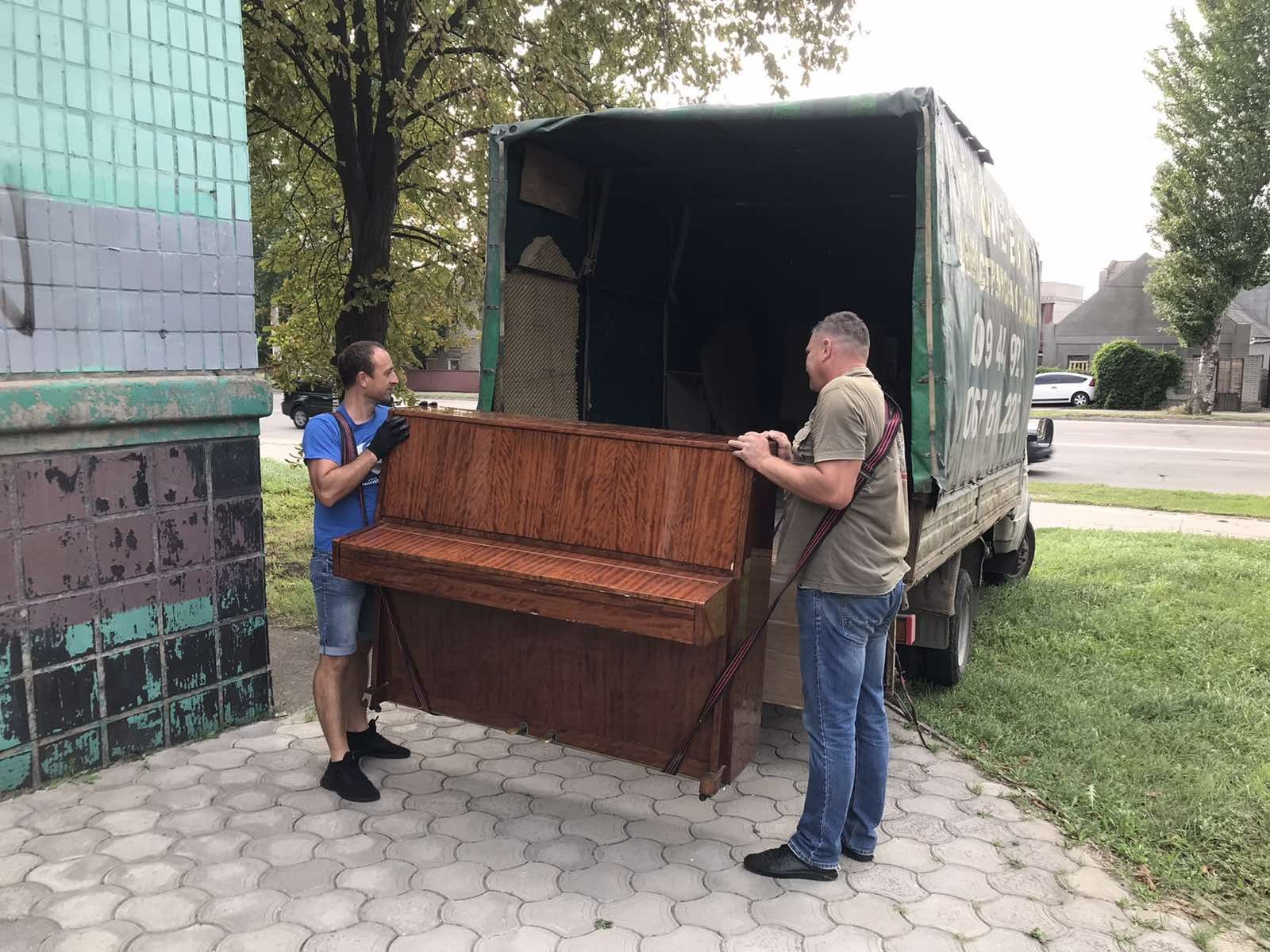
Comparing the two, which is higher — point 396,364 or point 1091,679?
point 396,364

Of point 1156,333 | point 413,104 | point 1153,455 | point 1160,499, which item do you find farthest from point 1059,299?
point 413,104

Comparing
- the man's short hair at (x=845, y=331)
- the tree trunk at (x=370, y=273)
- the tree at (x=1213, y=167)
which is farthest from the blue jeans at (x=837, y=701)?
the tree at (x=1213, y=167)

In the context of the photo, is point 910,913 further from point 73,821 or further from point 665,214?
point 665,214

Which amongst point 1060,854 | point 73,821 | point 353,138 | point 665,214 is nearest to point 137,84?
point 73,821

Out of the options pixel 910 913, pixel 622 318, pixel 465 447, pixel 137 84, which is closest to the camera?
pixel 910 913

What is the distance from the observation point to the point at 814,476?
289 cm

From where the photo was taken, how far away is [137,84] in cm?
375

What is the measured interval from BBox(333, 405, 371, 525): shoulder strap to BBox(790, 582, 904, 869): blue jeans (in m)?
1.71

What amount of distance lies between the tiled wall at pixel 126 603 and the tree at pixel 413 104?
3.55 metres

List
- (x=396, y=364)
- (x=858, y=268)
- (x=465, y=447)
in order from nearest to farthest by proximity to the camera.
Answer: (x=465, y=447)
(x=858, y=268)
(x=396, y=364)

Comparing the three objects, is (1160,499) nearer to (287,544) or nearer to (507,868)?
(287,544)

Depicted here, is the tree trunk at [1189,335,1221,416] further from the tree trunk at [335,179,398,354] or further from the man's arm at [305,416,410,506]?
the man's arm at [305,416,410,506]

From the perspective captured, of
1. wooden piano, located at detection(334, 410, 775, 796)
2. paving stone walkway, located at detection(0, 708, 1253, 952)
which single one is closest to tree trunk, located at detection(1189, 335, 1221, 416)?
paving stone walkway, located at detection(0, 708, 1253, 952)

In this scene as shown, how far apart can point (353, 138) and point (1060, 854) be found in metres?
6.97
